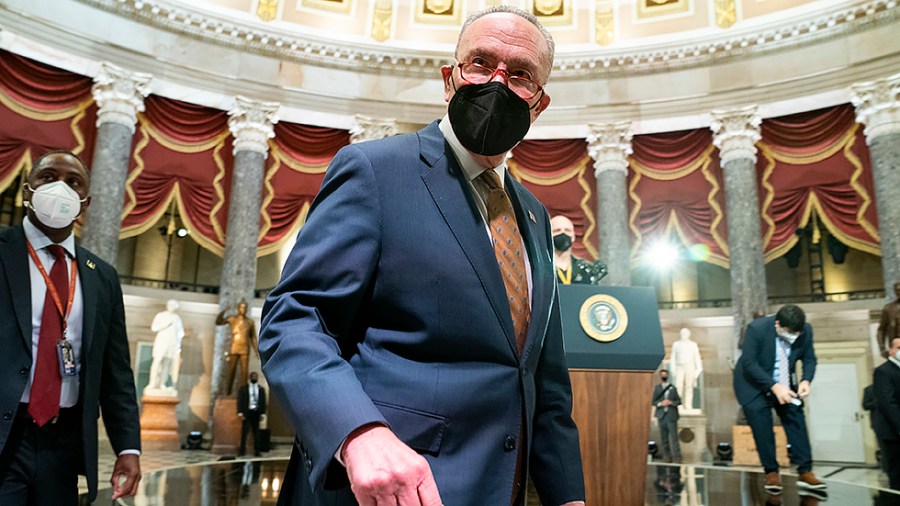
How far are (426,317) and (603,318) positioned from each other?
3.48 metres

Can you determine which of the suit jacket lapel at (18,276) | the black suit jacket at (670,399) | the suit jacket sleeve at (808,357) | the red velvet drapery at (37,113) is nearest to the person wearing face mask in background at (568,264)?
the suit jacket sleeve at (808,357)

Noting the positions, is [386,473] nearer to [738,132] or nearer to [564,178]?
[738,132]

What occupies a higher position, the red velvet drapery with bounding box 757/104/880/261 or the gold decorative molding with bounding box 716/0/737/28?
the gold decorative molding with bounding box 716/0/737/28

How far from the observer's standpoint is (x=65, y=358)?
2.30 m

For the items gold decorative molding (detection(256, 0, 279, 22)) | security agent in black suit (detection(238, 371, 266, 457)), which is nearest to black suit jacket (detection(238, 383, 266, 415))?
security agent in black suit (detection(238, 371, 266, 457))

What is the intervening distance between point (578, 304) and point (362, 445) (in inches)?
146

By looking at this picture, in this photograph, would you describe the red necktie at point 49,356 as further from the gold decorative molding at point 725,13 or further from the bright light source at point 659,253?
the gold decorative molding at point 725,13

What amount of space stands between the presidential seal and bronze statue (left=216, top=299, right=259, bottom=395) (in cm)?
838

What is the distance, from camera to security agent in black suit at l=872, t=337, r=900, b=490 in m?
5.45

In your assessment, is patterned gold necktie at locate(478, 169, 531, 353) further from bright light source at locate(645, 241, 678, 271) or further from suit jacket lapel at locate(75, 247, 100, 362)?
bright light source at locate(645, 241, 678, 271)

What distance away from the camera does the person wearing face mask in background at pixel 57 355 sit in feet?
7.07

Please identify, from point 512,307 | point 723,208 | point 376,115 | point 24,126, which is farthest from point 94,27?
point 512,307

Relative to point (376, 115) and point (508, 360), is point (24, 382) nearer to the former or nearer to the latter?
point (508, 360)

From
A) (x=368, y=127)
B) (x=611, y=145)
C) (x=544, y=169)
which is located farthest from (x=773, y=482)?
(x=368, y=127)
